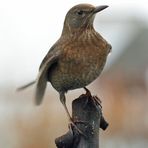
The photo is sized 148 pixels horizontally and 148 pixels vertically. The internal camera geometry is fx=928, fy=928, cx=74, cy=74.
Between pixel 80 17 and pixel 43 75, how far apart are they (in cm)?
34

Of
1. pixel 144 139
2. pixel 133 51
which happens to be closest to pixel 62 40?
pixel 144 139

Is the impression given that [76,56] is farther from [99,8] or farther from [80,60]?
[99,8]

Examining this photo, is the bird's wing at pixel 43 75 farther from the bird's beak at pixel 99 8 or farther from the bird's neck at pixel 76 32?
the bird's beak at pixel 99 8

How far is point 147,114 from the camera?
7.31 meters

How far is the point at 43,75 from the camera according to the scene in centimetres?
423

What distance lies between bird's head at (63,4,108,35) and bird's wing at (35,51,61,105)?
0.19 meters

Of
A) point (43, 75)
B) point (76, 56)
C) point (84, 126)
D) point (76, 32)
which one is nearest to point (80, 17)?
point (76, 32)

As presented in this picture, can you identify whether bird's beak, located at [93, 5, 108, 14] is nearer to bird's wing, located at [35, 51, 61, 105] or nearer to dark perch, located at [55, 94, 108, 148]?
bird's wing, located at [35, 51, 61, 105]

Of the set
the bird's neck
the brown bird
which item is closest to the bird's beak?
the brown bird

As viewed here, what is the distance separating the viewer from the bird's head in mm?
4289

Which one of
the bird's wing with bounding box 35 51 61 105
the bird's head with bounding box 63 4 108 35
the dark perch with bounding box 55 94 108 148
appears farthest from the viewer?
the bird's head with bounding box 63 4 108 35

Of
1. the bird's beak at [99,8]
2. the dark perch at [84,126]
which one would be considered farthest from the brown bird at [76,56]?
the dark perch at [84,126]

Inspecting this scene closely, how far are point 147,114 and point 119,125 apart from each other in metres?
0.51

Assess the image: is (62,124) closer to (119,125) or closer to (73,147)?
(119,125)
